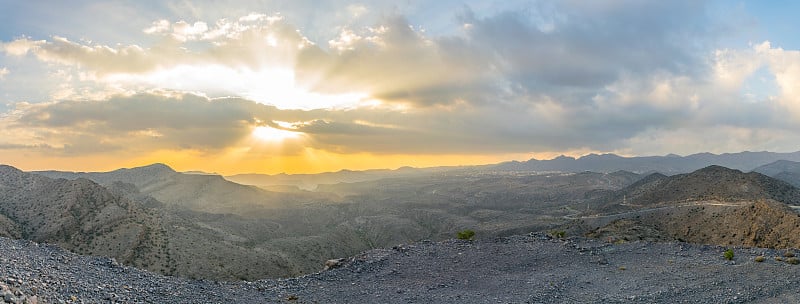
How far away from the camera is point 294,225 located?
517 feet

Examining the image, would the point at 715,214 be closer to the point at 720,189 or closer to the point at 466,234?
the point at 720,189

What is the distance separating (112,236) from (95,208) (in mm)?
13060

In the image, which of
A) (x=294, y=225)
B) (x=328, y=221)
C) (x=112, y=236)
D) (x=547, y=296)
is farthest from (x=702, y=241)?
(x=328, y=221)

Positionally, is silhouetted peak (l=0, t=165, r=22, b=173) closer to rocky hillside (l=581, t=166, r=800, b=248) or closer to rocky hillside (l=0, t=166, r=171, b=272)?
rocky hillside (l=0, t=166, r=171, b=272)

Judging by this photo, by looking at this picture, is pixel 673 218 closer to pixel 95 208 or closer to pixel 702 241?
pixel 702 241

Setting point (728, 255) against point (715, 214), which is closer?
point (728, 255)

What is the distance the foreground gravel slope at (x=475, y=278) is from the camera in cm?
1919

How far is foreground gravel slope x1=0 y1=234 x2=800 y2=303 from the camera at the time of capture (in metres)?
19.2

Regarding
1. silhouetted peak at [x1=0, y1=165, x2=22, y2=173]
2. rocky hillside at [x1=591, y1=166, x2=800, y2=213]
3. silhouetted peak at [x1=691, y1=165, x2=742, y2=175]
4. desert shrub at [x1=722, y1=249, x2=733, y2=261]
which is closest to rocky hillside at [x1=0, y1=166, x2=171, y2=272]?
silhouetted peak at [x1=0, y1=165, x2=22, y2=173]

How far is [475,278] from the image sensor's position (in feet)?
86.1

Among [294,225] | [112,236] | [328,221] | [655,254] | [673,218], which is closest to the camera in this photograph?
[655,254]

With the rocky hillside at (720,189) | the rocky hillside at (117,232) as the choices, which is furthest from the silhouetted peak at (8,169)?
the rocky hillside at (720,189)

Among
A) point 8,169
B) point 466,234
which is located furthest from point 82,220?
point 466,234

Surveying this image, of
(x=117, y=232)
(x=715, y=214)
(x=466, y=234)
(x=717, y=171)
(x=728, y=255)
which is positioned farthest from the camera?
(x=717, y=171)
